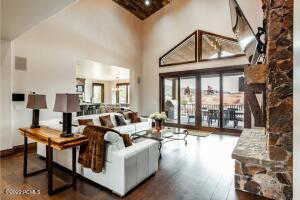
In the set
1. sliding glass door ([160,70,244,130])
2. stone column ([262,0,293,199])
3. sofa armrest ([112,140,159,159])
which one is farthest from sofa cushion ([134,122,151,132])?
stone column ([262,0,293,199])

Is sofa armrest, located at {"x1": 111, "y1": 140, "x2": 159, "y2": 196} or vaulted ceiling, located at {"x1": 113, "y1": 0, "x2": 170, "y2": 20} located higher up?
vaulted ceiling, located at {"x1": 113, "y1": 0, "x2": 170, "y2": 20}

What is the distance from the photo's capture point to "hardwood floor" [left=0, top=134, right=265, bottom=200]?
2.31m

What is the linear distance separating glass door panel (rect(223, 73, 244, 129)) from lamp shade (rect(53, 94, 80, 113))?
225 inches

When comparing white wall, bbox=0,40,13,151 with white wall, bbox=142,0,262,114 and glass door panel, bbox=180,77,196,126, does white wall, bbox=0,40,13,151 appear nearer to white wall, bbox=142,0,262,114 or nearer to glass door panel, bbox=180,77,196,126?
white wall, bbox=142,0,262,114

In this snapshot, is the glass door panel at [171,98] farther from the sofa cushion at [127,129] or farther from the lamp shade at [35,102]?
the lamp shade at [35,102]

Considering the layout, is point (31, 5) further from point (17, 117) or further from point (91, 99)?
point (91, 99)

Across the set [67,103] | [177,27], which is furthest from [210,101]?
[67,103]

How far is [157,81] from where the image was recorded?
8.09m

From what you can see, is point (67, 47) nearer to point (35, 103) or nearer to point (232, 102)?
point (35, 103)

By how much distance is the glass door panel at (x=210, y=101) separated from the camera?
6.78 meters

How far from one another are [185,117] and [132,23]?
196 inches

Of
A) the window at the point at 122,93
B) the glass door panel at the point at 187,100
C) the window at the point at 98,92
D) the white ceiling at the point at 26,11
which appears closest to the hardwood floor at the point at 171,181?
the white ceiling at the point at 26,11

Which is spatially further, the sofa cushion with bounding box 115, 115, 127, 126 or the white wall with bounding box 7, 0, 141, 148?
the sofa cushion with bounding box 115, 115, 127, 126

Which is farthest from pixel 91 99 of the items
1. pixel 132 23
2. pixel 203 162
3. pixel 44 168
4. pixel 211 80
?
pixel 203 162
